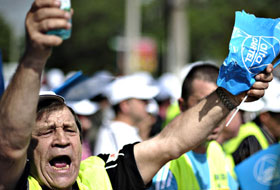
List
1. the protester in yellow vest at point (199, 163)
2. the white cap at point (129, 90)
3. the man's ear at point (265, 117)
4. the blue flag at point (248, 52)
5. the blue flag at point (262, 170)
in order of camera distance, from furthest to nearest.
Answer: the white cap at point (129, 90) < the man's ear at point (265, 117) < the blue flag at point (262, 170) < the protester in yellow vest at point (199, 163) < the blue flag at point (248, 52)

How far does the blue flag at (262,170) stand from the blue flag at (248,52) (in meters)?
1.65

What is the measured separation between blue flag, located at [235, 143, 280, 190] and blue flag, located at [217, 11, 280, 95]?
165cm

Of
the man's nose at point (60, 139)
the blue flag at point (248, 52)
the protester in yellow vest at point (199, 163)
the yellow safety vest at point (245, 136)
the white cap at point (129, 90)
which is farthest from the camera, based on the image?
the white cap at point (129, 90)

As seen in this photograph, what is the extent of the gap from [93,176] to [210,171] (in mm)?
1342

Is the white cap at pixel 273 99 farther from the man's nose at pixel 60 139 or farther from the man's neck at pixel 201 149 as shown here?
the man's nose at pixel 60 139

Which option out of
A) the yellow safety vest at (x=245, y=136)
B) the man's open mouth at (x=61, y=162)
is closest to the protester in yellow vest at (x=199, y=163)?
the man's open mouth at (x=61, y=162)

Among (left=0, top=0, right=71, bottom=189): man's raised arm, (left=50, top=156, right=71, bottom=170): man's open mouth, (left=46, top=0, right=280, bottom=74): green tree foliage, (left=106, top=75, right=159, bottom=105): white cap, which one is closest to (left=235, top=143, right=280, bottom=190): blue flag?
(left=50, top=156, right=71, bottom=170): man's open mouth

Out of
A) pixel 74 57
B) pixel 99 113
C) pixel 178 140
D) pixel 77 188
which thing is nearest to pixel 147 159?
pixel 178 140

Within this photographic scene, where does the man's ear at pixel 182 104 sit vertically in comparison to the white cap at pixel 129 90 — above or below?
above

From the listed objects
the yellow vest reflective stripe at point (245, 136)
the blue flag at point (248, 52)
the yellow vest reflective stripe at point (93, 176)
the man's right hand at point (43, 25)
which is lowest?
the yellow vest reflective stripe at point (245, 136)

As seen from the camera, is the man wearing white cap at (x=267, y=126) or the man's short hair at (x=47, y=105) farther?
the man wearing white cap at (x=267, y=126)

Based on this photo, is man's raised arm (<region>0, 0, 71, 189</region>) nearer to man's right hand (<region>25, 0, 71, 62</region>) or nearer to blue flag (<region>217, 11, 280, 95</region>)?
man's right hand (<region>25, 0, 71, 62</region>)

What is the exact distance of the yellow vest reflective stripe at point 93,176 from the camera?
3201mm

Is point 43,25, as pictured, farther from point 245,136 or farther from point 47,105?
point 245,136
